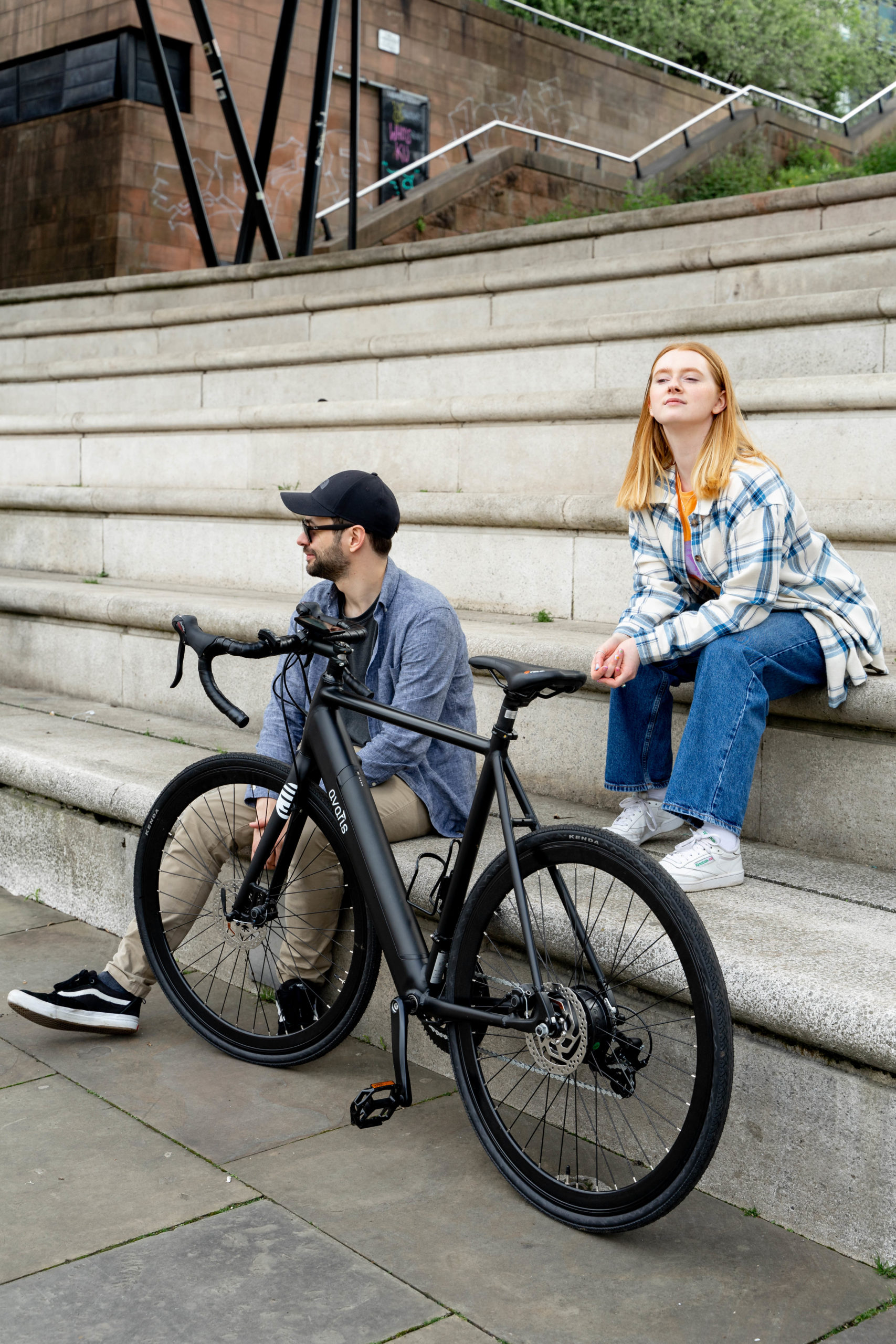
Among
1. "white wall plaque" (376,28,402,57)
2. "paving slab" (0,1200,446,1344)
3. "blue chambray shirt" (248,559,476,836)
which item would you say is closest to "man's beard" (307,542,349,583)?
"blue chambray shirt" (248,559,476,836)

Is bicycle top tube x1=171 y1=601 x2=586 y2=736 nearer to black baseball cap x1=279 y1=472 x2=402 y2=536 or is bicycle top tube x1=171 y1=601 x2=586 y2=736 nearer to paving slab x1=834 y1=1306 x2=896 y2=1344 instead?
black baseball cap x1=279 y1=472 x2=402 y2=536

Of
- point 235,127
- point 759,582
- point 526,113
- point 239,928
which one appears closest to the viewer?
point 759,582

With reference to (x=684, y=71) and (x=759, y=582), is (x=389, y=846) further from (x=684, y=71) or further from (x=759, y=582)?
(x=684, y=71)

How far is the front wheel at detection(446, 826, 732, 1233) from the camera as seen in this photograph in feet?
8.20

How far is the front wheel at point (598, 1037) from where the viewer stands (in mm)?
2498

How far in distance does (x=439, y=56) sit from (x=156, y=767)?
60.5ft

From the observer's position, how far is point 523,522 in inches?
205

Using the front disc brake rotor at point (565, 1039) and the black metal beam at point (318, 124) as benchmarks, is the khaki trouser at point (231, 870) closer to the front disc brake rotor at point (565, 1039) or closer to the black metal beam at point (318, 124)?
the front disc brake rotor at point (565, 1039)

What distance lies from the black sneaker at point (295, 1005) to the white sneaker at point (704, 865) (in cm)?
102

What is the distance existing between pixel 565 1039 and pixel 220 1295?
32.1 inches

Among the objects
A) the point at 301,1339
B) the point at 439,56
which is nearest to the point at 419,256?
the point at 301,1339

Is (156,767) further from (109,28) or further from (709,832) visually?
(109,28)

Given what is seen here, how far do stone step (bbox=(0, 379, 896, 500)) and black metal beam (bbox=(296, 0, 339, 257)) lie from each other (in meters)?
4.29

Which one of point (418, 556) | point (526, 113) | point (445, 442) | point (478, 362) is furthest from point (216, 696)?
point (526, 113)
